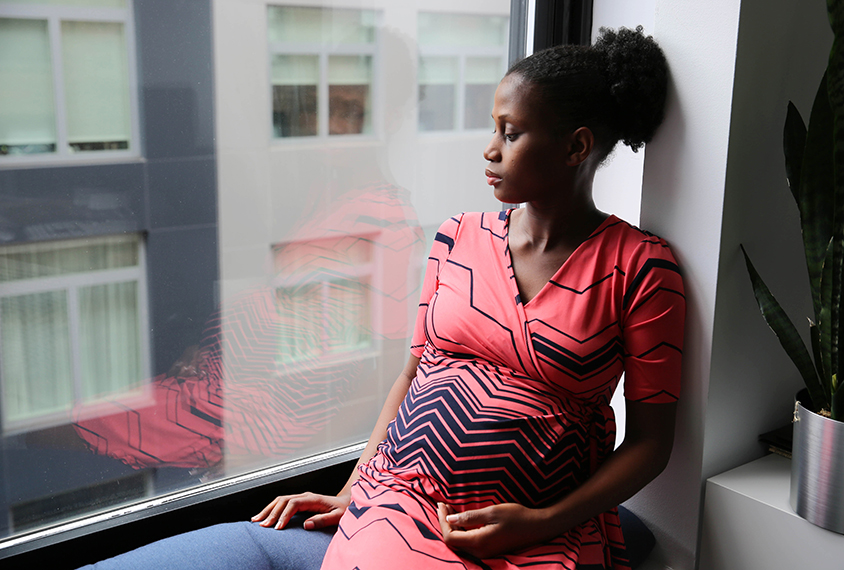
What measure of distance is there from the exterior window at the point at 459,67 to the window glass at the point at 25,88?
848mm

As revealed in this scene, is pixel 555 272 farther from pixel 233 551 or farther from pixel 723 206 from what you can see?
pixel 233 551

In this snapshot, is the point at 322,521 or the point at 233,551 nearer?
the point at 233,551

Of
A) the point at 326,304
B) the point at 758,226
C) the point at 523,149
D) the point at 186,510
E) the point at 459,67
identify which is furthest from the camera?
the point at 459,67

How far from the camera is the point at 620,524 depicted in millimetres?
1416

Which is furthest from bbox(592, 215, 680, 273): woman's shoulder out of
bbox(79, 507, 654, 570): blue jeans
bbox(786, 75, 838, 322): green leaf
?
bbox(79, 507, 654, 570): blue jeans

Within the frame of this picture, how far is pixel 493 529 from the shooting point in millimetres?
1164

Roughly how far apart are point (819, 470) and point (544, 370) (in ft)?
1.66

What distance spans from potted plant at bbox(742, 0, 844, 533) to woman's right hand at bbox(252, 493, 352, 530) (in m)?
0.88

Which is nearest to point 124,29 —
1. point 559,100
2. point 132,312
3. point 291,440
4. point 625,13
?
point 132,312

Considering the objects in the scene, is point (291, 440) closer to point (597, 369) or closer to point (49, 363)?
point (49, 363)

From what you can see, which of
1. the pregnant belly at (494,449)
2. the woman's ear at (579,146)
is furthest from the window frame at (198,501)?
the woman's ear at (579,146)

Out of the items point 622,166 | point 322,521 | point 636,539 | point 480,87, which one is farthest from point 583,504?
point 480,87

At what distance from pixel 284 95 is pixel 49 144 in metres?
0.49

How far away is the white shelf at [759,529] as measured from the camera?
4.12 feet
